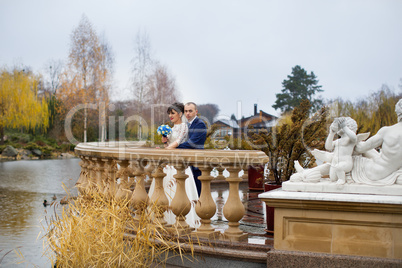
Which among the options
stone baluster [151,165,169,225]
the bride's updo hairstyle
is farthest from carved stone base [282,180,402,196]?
the bride's updo hairstyle

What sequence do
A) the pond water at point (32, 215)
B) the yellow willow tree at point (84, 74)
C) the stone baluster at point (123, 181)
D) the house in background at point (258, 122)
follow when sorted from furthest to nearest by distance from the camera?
the yellow willow tree at point (84, 74)
the house in background at point (258, 122)
the pond water at point (32, 215)
the stone baluster at point (123, 181)

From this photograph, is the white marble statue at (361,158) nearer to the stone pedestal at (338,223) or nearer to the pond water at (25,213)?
the stone pedestal at (338,223)

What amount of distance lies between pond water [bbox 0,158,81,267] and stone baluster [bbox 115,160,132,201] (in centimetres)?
57

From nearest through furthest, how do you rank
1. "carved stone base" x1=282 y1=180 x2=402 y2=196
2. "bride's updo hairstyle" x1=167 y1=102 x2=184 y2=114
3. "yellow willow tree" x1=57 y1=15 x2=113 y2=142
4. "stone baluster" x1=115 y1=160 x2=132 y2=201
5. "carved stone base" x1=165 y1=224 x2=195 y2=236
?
"carved stone base" x1=282 y1=180 x2=402 y2=196 → "carved stone base" x1=165 y1=224 x2=195 y2=236 → "stone baluster" x1=115 y1=160 x2=132 y2=201 → "bride's updo hairstyle" x1=167 y1=102 x2=184 y2=114 → "yellow willow tree" x1=57 y1=15 x2=113 y2=142

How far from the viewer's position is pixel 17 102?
36844mm

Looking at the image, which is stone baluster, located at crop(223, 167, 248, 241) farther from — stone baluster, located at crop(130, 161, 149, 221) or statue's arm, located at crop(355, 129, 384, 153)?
statue's arm, located at crop(355, 129, 384, 153)

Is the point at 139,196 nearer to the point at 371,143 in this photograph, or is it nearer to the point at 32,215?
the point at 371,143

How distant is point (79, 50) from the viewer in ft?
136

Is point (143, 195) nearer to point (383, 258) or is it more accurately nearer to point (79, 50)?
point (383, 258)

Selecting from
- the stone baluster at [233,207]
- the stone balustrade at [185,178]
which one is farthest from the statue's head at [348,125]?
the stone baluster at [233,207]

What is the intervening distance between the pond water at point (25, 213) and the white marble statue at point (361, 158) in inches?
116

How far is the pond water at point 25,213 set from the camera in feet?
21.1

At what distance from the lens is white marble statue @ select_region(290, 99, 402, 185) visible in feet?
13.3

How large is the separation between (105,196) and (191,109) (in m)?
2.15
